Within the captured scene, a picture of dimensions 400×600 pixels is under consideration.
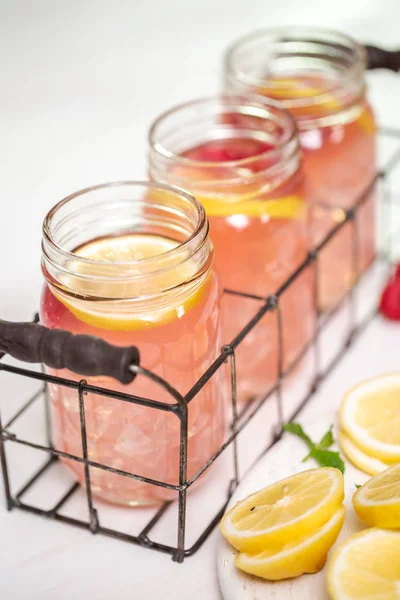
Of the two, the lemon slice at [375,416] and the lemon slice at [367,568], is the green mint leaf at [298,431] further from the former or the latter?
the lemon slice at [367,568]

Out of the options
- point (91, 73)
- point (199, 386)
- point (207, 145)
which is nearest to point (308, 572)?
point (199, 386)

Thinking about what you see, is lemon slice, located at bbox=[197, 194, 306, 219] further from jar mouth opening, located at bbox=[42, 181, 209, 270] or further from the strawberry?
the strawberry

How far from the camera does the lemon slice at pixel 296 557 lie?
26.4 inches

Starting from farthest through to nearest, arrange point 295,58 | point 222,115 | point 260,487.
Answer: point 295,58 → point 222,115 → point 260,487

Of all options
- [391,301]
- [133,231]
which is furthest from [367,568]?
[391,301]

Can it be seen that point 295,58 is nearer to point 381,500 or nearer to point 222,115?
point 222,115

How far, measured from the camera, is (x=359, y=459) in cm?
80

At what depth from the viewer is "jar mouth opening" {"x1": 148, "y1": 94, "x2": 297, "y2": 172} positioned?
888mm

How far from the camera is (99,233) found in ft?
2.73

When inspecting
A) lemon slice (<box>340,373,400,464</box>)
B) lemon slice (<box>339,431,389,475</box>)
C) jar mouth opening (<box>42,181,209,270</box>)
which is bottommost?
lemon slice (<box>339,431,389,475</box>)

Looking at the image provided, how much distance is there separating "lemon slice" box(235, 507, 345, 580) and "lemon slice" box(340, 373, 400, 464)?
0.11 m

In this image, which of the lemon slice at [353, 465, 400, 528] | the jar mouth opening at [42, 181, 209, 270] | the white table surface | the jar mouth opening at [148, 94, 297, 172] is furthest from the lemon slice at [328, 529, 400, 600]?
the jar mouth opening at [148, 94, 297, 172]

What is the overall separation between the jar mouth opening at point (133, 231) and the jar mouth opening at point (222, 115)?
68 mm

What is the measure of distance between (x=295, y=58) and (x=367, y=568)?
24.8 inches
